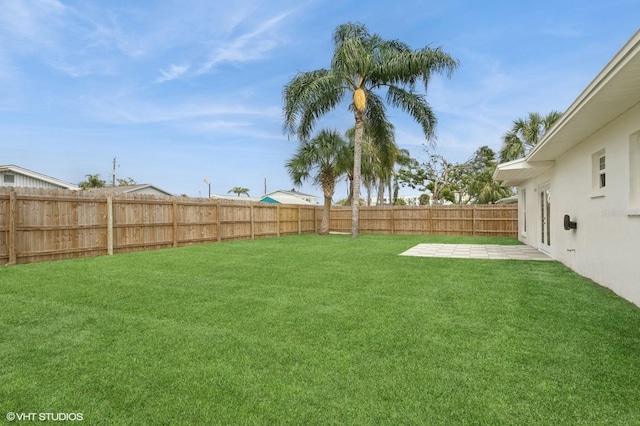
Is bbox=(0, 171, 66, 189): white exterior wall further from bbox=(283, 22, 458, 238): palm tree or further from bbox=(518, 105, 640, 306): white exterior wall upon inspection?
bbox=(518, 105, 640, 306): white exterior wall

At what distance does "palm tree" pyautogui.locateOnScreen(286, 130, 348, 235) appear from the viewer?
55.5 feet

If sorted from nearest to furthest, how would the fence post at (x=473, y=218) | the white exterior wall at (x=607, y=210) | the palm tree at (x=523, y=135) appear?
the white exterior wall at (x=607, y=210) < the fence post at (x=473, y=218) < the palm tree at (x=523, y=135)

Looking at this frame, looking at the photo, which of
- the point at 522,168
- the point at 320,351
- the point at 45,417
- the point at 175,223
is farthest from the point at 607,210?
the point at 175,223

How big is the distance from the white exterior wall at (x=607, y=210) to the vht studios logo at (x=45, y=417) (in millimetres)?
5635

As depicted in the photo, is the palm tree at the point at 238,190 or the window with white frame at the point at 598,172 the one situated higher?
the palm tree at the point at 238,190

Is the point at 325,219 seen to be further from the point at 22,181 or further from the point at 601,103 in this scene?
the point at 22,181

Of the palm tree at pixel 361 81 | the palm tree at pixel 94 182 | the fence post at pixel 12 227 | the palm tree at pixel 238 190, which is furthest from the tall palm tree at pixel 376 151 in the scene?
the palm tree at pixel 238 190

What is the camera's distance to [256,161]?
29375 mm

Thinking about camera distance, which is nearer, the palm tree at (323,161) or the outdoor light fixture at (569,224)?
Result: the outdoor light fixture at (569,224)

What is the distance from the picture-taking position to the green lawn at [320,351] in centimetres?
201

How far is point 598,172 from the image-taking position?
18.8ft

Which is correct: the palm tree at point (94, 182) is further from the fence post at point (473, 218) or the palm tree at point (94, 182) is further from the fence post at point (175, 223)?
the fence post at point (473, 218)

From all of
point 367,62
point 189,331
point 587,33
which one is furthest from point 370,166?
point 189,331

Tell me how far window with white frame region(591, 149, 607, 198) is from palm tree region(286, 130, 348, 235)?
39.0 ft
